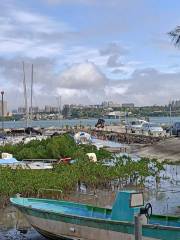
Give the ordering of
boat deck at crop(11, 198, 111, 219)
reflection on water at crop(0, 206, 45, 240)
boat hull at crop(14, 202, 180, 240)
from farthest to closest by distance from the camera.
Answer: reflection on water at crop(0, 206, 45, 240)
boat deck at crop(11, 198, 111, 219)
boat hull at crop(14, 202, 180, 240)

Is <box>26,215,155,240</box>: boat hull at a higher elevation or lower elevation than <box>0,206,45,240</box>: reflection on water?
higher

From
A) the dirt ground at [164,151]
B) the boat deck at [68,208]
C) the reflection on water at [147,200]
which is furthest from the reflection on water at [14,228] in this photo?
the dirt ground at [164,151]

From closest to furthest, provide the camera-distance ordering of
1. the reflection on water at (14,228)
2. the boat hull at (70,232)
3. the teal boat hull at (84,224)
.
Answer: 1. the teal boat hull at (84,224)
2. the boat hull at (70,232)
3. the reflection on water at (14,228)

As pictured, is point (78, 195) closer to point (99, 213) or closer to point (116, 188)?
point (116, 188)

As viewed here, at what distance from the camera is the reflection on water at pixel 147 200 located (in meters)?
18.6

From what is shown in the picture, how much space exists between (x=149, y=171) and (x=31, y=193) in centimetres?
946

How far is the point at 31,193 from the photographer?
78.3 ft

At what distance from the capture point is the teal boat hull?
13.7 meters

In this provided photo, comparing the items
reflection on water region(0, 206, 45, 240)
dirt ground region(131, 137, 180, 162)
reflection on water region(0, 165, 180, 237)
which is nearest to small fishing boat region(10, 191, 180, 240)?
reflection on water region(0, 206, 45, 240)

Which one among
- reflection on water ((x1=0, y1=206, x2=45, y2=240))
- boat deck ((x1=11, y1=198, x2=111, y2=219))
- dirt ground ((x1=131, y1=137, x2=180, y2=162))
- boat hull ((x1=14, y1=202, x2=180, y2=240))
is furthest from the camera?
dirt ground ((x1=131, y1=137, x2=180, y2=162))

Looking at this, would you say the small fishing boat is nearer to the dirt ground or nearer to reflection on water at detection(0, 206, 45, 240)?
reflection on water at detection(0, 206, 45, 240)

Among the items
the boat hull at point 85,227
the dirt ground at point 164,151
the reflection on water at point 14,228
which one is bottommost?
the reflection on water at point 14,228

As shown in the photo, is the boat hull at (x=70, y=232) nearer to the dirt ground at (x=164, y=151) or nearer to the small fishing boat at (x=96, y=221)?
the small fishing boat at (x=96, y=221)

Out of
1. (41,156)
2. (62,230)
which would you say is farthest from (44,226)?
(41,156)
